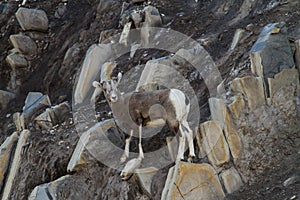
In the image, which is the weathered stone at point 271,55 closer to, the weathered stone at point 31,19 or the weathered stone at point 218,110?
the weathered stone at point 218,110

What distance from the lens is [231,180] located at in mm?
10219

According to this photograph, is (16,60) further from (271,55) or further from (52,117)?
(271,55)

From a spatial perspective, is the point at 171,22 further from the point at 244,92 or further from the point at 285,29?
the point at 244,92

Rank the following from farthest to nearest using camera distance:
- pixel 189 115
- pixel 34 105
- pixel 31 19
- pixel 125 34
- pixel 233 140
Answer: pixel 31 19, pixel 125 34, pixel 34 105, pixel 189 115, pixel 233 140

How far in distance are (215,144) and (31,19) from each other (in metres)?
13.5

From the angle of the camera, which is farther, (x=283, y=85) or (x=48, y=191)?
(x=283, y=85)

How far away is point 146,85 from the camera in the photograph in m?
13.2

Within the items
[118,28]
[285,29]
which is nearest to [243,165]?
[285,29]

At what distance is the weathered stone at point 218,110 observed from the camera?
10.7 metres

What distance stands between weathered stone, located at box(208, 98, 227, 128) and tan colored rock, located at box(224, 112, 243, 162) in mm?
103

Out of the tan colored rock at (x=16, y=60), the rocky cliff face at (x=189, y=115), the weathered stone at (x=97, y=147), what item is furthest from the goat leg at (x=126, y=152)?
the tan colored rock at (x=16, y=60)

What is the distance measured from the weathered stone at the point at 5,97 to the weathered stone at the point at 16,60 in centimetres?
160

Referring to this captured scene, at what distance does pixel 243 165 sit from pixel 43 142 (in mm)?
5517

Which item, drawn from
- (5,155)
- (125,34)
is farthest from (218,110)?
(125,34)
